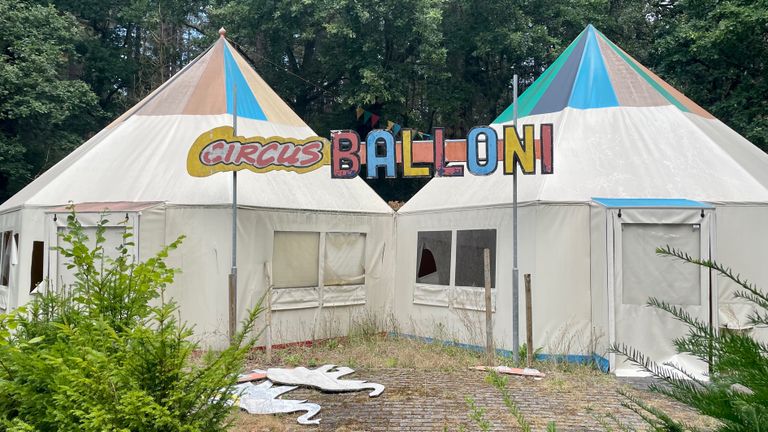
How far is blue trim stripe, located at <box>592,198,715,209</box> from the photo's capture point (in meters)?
8.12

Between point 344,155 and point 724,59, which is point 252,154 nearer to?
point 344,155

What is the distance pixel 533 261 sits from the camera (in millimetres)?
8711

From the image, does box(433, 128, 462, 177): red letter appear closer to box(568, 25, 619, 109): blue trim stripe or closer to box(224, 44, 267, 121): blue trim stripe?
box(568, 25, 619, 109): blue trim stripe

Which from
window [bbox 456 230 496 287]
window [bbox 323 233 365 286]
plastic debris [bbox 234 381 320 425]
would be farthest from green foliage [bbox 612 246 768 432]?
window [bbox 323 233 365 286]

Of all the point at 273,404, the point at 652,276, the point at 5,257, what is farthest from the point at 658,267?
the point at 5,257

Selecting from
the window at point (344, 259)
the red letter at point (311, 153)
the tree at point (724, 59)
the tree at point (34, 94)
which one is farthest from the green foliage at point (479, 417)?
the tree at point (34, 94)

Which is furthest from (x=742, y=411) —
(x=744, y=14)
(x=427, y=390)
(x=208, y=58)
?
(x=744, y=14)

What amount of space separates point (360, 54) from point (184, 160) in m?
10.7

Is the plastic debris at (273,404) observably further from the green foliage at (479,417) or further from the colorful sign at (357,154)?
the green foliage at (479,417)

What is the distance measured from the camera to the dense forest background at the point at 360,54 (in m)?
16.6

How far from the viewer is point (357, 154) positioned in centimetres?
→ 858

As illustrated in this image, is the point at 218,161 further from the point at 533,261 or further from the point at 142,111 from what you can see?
the point at 533,261

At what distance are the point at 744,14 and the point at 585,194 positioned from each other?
28.0ft

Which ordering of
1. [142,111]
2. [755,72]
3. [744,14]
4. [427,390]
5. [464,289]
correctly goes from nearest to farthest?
[427,390] → [464,289] → [142,111] → [744,14] → [755,72]
